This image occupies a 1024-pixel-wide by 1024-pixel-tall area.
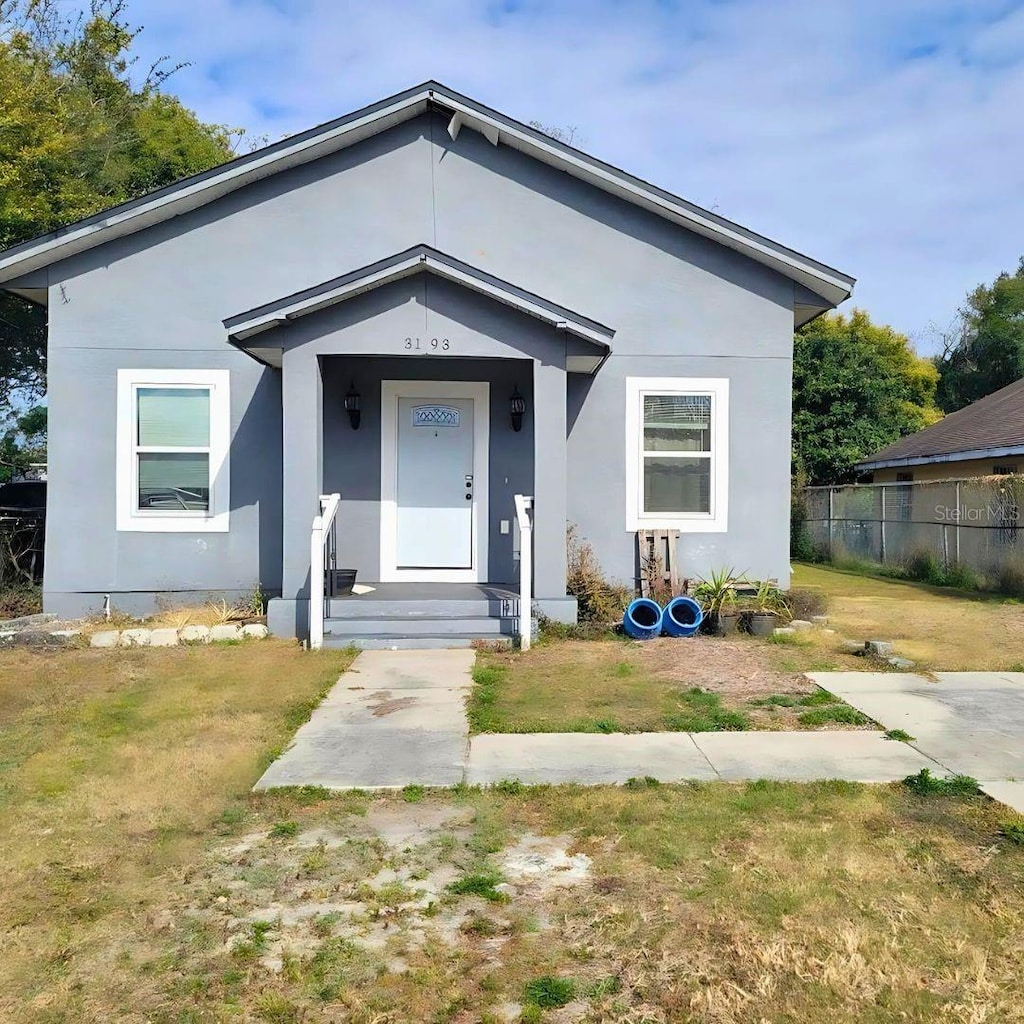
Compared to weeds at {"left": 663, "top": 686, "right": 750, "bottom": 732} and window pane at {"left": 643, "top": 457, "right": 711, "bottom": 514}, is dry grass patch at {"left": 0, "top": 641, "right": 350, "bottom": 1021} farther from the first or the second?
window pane at {"left": 643, "top": 457, "right": 711, "bottom": 514}

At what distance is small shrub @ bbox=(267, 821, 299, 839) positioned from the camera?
428cm

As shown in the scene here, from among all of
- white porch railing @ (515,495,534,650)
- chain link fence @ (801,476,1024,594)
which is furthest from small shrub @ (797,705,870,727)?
chain link fence @ (801,476,1024,594)

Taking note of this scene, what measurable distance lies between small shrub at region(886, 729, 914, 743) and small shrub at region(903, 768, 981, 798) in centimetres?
78

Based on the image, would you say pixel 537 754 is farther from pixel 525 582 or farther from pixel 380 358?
pixel 380 358

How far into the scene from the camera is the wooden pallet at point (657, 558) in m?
10.6

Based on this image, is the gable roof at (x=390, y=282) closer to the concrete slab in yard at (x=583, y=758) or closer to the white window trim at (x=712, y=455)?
the white window trim at (x=712, y=455)

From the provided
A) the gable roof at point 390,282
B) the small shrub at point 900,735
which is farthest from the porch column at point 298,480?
the small shrub at point 900,735

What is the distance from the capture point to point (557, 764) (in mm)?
5324

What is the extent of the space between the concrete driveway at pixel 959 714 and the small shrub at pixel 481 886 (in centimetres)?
276

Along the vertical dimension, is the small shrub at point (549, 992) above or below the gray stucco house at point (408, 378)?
below

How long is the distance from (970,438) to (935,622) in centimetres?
1130

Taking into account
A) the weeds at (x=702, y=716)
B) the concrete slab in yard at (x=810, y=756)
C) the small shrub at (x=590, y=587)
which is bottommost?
the concrete slab in yard at (x=810, y=756)

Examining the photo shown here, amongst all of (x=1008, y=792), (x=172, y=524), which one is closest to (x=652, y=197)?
(x=172, y=524)

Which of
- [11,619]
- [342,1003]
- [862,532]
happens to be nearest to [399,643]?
[11,619]
